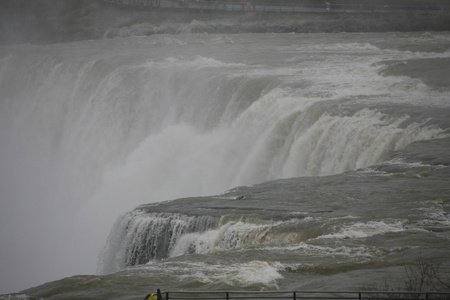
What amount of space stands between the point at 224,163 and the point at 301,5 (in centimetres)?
3708

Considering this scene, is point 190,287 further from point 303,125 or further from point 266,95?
point 266,95

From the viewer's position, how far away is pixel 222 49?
165ft

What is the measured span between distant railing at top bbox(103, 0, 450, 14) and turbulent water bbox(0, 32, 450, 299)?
6.74 m

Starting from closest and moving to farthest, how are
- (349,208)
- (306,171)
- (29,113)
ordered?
(349,208) → (306,171) → (29,113)

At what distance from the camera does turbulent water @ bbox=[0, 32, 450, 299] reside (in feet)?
51.9

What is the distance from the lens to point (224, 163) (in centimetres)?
2930

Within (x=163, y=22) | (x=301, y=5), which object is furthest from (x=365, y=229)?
(x=163, y=22)

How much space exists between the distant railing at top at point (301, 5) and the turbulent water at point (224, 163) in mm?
6737

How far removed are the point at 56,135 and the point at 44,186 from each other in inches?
252

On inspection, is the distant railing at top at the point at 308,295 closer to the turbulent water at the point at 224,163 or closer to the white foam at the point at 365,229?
the turbulent water at the point at 224,163

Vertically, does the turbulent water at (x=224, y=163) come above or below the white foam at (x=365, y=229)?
above

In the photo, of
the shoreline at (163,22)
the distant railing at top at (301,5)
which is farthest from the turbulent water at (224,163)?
the distant railing at top at (301,5)

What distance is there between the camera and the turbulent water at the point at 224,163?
51.9 ft

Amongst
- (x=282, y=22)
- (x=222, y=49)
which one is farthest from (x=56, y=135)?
(x=282, y=22)
